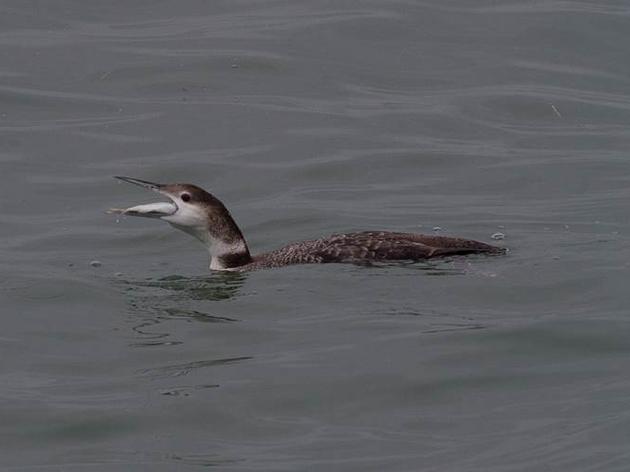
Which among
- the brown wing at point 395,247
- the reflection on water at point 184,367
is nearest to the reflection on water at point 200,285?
the brown wing at point 395,247

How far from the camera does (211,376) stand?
10.8 metres

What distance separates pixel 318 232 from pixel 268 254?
4.51 feet

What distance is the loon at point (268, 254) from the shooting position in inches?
515

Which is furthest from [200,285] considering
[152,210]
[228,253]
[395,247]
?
[395,247]

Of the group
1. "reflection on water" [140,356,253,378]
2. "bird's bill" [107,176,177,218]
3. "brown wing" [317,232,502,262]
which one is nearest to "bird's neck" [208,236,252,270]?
"bird's bill" [107,176,177,218]

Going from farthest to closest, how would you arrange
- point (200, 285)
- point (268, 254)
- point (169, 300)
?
point (268, 254) → point (200, 285) → point (169, 300)

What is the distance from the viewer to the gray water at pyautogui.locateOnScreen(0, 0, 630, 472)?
9891 mm

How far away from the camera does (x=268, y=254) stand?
13742 millimetres

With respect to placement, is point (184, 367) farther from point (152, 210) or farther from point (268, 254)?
point (268, 254)

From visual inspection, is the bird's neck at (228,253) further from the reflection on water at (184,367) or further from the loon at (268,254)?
the reflection on water at (184,367)

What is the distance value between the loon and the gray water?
0.16m

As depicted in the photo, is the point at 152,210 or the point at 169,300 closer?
the point at 169,300

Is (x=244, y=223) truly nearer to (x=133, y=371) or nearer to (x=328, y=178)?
(x=328, y=178)

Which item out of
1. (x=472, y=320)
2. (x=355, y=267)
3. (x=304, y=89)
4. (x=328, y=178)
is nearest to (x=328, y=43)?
(x=304, y=89)
